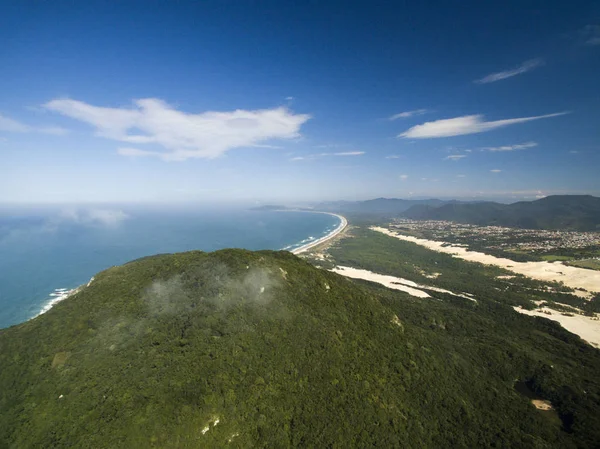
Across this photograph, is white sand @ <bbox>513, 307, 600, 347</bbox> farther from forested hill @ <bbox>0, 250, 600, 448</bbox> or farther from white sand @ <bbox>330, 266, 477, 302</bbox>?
forested hill @ <bbox>0, 250, 600, 448</bbox>

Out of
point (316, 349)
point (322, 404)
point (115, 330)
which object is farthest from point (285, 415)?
point (115, 330)

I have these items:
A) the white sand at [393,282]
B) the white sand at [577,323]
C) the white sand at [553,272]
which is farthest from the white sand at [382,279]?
the white sand at [553,272]

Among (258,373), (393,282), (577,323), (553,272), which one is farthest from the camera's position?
Answer: (553,272)

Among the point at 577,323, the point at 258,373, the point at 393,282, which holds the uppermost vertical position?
the point at 258,373

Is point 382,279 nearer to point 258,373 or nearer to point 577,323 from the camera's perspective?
point 577,323

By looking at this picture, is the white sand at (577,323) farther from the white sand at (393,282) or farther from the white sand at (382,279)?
the white sand at (382,279)

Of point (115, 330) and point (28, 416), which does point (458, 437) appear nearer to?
point (115, 330)

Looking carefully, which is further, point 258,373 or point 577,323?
point 577,323

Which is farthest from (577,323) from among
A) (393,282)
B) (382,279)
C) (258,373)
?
(258,373)
